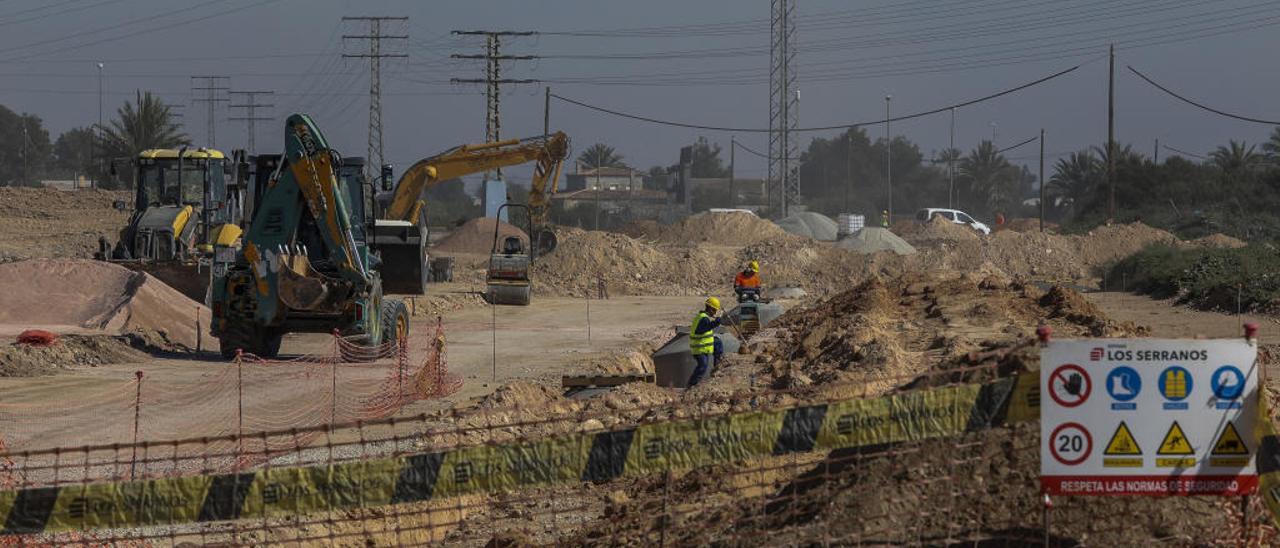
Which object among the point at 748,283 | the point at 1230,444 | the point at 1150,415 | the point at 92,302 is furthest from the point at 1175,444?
the point at 92,302

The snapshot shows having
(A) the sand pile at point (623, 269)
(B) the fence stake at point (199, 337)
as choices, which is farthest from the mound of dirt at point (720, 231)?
(B) the fence stake at point (199, 337)

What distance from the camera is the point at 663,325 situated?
34.7m

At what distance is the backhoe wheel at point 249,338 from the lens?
78.3 ft

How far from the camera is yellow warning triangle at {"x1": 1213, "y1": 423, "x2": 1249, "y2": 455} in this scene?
8055mm

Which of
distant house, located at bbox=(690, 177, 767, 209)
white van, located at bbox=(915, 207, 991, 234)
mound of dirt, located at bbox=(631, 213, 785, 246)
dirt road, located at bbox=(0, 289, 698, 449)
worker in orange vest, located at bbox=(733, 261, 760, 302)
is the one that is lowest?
dirt road, located at bbox=(0, 289, 698, 449)

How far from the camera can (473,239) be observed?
6331 centimetres

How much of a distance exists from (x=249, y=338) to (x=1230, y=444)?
1832cm

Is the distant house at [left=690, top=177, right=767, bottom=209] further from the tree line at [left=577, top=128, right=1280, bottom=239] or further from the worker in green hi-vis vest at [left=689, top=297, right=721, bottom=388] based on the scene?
the worker in green hi-vis vest at [left=689, top=297, right=721, bottom=388]

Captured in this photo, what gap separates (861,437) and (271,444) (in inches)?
305

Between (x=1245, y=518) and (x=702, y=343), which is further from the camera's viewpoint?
(x=702, y=343)

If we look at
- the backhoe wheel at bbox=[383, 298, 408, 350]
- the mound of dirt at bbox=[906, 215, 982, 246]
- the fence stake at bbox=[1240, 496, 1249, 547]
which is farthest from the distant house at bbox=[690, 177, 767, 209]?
the fence stake at bbox=[1240, 496, 1249, 547]

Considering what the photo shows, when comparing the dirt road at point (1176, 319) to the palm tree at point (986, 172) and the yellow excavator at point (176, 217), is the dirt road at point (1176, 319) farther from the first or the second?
the palm tree at point (986, 172)

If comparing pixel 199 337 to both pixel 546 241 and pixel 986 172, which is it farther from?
pixel 986 172

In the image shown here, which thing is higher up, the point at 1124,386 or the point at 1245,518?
the point at 1124,386
